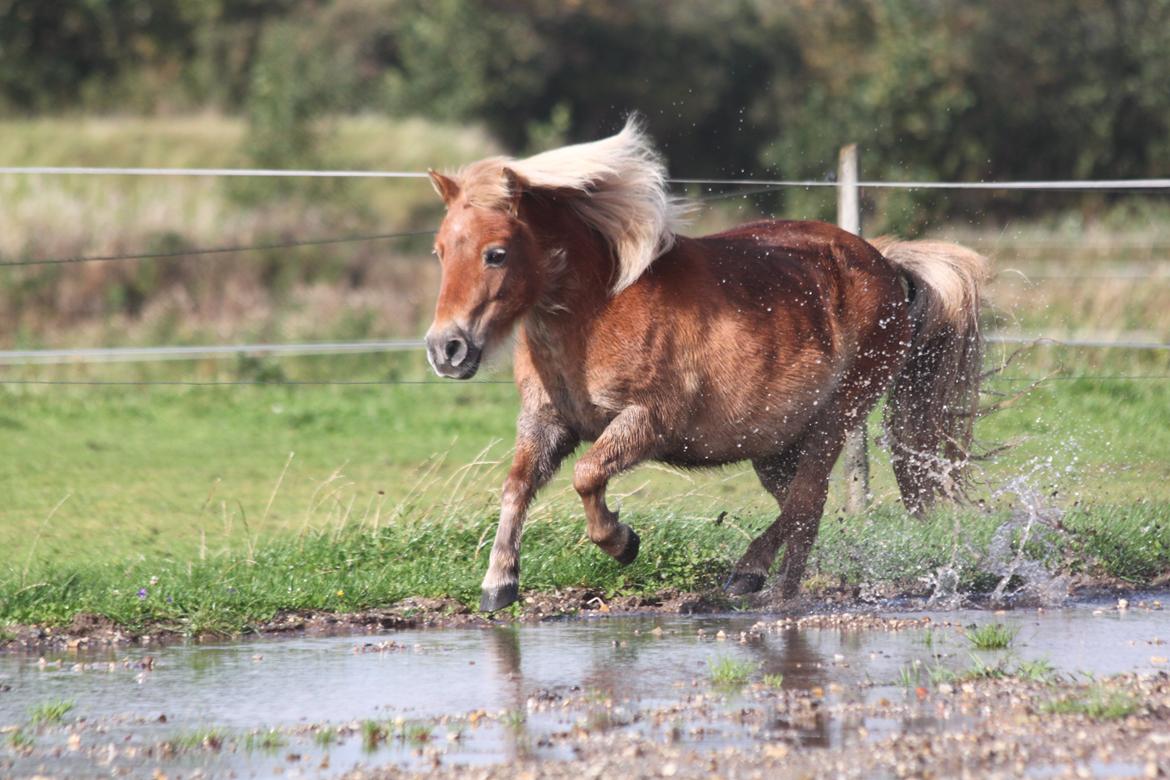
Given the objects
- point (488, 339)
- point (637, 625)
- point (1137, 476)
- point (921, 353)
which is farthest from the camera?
point (1137, 476)

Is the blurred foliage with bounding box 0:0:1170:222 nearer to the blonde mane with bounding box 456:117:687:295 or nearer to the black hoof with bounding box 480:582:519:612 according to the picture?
the blonde mane with bounding box 456:117:687:295

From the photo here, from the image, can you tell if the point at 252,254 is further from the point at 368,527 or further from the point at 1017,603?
the point at 1017,603

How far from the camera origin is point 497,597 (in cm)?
637

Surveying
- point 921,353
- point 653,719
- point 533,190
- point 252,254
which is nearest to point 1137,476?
point 921,353

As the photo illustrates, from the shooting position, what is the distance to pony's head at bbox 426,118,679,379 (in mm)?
5926

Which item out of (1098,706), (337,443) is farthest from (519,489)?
(337,443)

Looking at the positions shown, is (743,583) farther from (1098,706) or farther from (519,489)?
(1098,706)

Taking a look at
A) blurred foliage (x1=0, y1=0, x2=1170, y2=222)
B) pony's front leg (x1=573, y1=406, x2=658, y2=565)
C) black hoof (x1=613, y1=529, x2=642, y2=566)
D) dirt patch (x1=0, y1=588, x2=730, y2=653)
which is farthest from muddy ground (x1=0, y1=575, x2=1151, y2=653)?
blurred foliage (x1=0, y1=0, x2=1170, y2=222)

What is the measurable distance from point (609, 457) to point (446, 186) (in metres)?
1.24

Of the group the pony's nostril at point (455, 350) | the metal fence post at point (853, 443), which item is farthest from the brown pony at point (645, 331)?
the metal fence post at point (853, 443)

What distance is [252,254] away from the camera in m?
20.9

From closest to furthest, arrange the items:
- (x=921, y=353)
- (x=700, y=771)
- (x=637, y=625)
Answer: (x=700, y=771), (x=637, y=625), (x=921, y=353)

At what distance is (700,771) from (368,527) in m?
3.97

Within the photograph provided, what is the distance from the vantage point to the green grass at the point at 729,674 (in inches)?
207
